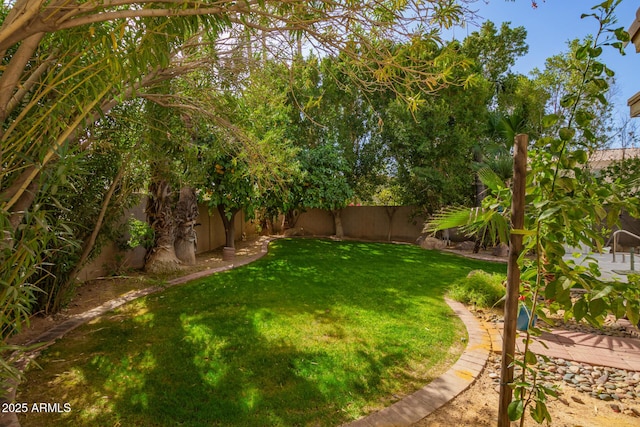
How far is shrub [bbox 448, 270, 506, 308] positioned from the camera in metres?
4.73

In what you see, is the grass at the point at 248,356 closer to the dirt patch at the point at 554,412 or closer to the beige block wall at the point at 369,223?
the dirt patch at the point at 554,412

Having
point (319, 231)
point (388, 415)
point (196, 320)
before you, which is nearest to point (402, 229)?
point (319, 231)

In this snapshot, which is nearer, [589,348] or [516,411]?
[516,411]

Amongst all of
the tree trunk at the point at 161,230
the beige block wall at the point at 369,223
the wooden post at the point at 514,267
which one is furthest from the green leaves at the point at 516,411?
the beige block wall at the point at 369,223

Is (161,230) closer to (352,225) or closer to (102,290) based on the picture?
(102,290)

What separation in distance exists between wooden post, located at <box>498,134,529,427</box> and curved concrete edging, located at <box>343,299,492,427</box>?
0.61 metres

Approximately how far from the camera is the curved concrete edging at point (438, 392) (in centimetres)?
223

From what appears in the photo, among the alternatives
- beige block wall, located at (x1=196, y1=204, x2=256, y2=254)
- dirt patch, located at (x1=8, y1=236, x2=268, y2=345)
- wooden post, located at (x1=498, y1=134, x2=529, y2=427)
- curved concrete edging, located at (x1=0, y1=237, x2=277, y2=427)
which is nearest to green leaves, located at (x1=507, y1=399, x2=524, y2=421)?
wooden post, located at (x1=498, y1=134, x2=529, y2=427)

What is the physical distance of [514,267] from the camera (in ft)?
5.95

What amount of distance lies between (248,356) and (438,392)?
165cm

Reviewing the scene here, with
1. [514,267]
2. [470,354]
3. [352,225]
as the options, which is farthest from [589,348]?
[352,225]

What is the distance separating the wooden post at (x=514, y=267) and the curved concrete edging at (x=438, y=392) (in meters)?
0.61

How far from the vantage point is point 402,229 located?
42.7 feet

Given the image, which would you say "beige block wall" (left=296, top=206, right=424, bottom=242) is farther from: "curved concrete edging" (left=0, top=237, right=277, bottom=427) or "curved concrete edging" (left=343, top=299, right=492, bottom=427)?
"curved concrete edging" (left=343, top=299, right=492, bottom=427)
